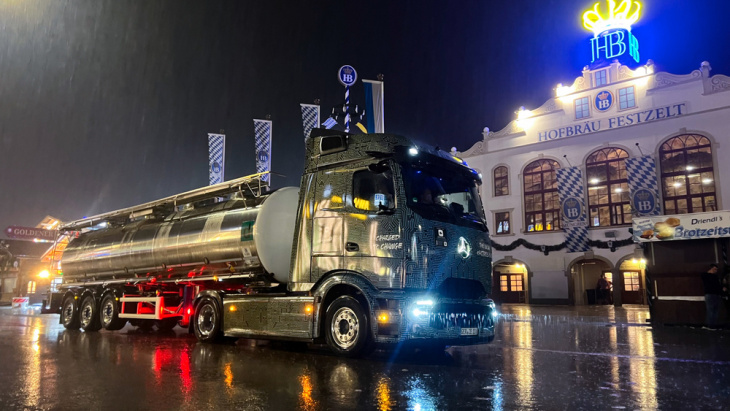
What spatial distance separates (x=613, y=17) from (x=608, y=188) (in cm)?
1041

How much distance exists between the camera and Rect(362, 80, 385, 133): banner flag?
22797 millimetres

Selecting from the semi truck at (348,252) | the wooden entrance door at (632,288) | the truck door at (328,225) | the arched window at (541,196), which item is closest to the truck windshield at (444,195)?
the semi truck at (348,252)

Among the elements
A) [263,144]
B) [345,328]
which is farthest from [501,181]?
[345,328]

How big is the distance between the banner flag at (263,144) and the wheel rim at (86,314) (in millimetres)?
13967

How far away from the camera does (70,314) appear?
48.9 feet

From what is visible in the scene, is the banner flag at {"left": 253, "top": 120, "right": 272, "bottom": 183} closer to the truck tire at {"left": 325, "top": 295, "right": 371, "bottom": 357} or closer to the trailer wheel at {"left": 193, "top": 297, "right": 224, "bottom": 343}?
the trailer wheel at {"left": 193, "top": 297, "right": 224, "bottom": 343}

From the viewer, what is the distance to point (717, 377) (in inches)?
249

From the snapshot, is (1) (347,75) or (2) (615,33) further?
(2) (615,33)

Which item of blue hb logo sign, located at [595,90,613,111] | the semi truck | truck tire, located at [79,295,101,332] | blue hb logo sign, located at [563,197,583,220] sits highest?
blue hb logo sign, located at [595,90,613,111]

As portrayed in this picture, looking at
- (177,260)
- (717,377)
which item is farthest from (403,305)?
(177,260)

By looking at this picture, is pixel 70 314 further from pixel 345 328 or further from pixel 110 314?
pixel 345 328

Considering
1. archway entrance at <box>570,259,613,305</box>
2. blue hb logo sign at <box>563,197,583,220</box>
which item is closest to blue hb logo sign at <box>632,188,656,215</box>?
blue hb logo sign at <box>563,197,583,220</box>

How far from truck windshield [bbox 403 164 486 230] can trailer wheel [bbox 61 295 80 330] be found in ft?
38.0

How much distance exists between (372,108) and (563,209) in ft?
48.3
